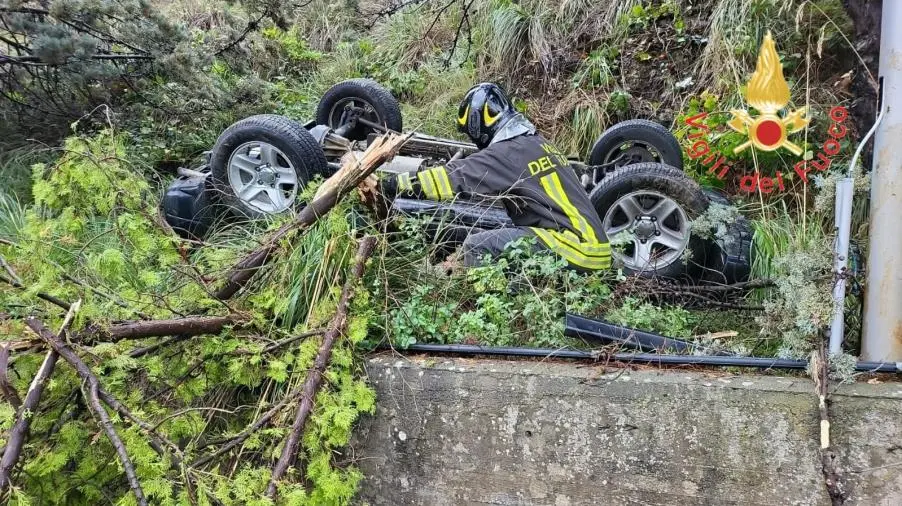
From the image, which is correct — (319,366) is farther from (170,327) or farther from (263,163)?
(263,163)

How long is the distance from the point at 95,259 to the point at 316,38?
8148 millimetres

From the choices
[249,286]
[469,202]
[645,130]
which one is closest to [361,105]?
[469,202]

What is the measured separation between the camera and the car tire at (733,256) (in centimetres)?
399

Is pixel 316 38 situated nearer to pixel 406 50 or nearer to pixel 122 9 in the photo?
pixel 406 50

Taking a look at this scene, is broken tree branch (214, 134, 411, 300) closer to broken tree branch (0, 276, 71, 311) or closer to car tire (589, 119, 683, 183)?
broken tree branch (0, 276, 71, 311)

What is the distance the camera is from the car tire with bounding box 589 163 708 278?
13.4ft

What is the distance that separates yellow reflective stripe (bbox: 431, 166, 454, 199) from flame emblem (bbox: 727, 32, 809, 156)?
1619 mm

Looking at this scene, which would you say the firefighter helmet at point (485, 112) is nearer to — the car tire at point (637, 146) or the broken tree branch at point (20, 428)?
the car tire at point (637, 146)

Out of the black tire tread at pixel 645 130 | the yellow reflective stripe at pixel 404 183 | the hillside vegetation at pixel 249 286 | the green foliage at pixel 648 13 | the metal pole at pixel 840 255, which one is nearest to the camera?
the hillside vegetation at pixel 249 286

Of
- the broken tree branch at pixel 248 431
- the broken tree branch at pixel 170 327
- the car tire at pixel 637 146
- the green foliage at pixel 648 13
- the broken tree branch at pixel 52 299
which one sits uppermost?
the green foliage at pixel 648 13

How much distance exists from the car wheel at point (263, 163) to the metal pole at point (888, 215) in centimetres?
319

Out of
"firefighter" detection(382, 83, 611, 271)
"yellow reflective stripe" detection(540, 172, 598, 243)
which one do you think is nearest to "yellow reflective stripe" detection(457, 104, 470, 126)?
"firefighter" detection(382, 83, 611, 271)

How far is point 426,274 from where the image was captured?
3357mm

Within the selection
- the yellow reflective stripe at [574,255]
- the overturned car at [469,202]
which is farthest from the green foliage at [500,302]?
the overturned car at [469,202]
